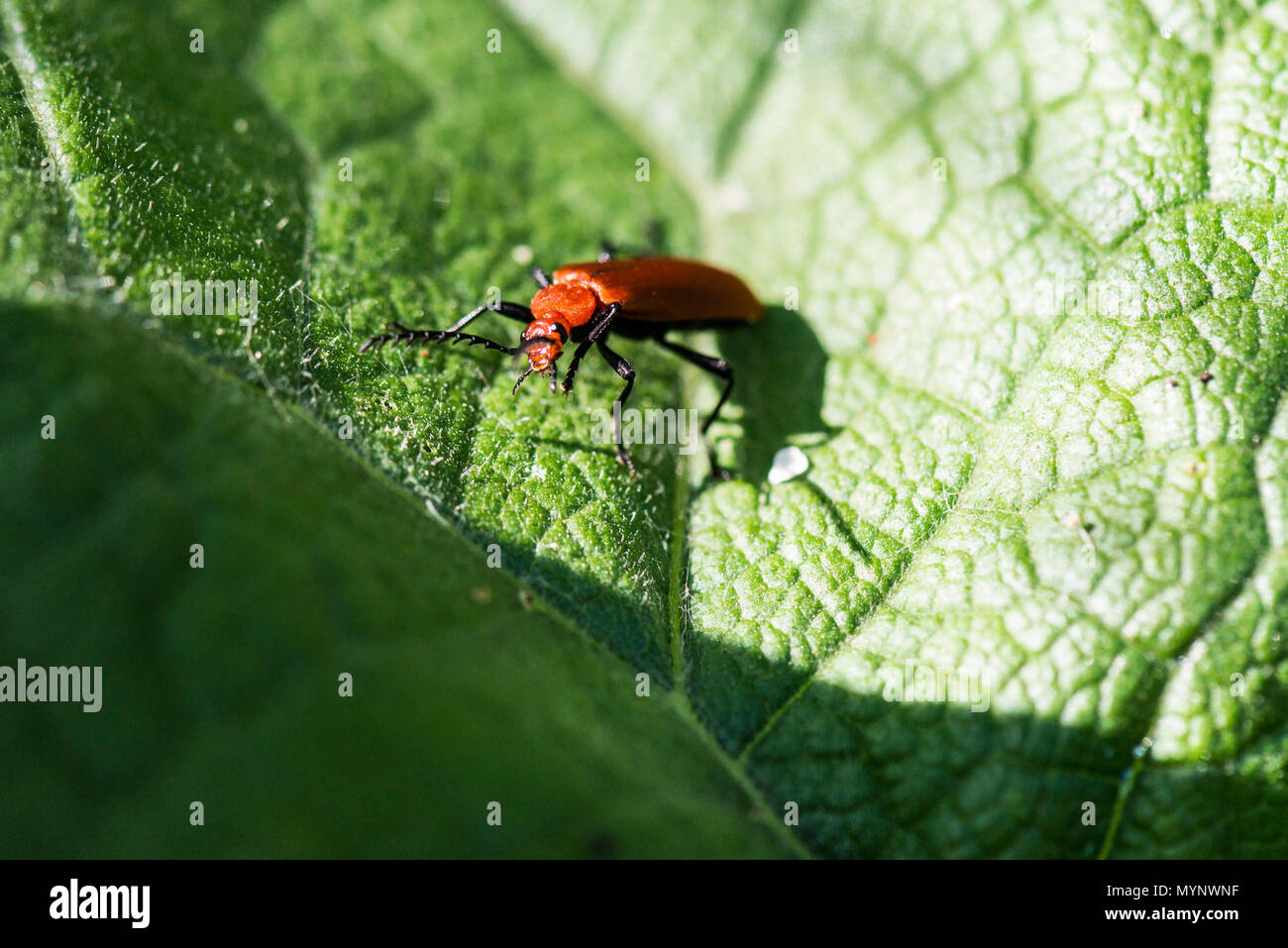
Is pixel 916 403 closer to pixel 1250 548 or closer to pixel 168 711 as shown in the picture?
pixel 1250 548

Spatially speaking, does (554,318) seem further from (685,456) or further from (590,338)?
(685,456)

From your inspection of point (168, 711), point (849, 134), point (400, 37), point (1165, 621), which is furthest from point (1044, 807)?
point (400, 37)

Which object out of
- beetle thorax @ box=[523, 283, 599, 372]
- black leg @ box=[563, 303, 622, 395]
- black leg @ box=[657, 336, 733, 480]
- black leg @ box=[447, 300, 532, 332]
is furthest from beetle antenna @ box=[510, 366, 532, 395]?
black leg @ box=[657, 336, 733, 480]

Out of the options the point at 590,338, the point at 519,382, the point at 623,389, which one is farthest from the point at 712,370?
the point at 519,382

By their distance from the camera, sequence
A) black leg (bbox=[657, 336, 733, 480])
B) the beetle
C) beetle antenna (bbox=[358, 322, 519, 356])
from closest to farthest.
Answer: beetle antenna (bbox=[358, 322, 519, 356]) < black leg (bbox=[657, 336, 733, 480]) < the beetle

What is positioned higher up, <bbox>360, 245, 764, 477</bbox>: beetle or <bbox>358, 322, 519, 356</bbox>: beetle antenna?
<bbox>360, 245, 764, 477</bbox>: beetle

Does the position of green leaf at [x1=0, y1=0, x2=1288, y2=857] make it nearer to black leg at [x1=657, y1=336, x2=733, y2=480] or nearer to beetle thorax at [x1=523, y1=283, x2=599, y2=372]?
black leg at [x1=657, y1=336, x2=733, y2=480]
